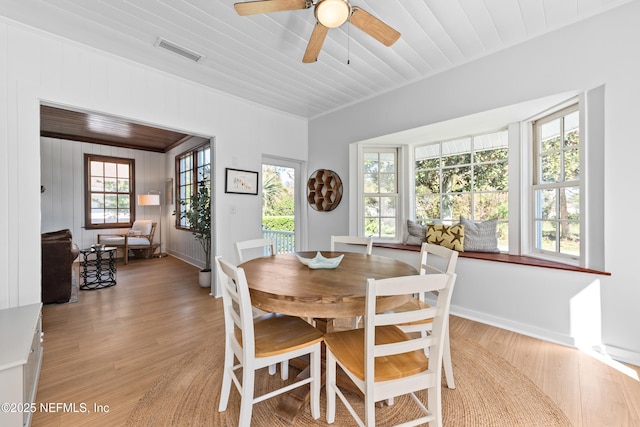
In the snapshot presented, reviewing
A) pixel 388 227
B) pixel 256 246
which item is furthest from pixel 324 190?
pixel 256 246

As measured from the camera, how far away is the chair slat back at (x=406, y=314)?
113 centimetres

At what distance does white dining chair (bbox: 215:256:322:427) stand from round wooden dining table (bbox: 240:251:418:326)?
0.11 meters

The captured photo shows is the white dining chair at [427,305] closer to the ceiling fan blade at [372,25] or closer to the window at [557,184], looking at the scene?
the window at [557,184]

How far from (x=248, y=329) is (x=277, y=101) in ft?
11.0

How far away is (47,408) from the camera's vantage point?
1.63 metres

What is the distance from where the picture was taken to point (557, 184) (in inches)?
104

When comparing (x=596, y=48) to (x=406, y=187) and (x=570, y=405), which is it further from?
(x=570, y=405)

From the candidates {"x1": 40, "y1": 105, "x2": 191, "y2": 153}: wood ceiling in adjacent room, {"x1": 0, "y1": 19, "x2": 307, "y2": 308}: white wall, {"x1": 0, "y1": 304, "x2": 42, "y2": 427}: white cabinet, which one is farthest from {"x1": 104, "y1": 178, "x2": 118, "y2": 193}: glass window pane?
{"x1": 0, "y1": 304, "x2": 42, "y2": 427}: white cabinet

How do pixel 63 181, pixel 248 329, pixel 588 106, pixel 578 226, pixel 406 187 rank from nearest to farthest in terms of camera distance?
pixel 248 329 → pixel 588 106 → pixel 578 226 → pixel 406 187 → pixel 63 181

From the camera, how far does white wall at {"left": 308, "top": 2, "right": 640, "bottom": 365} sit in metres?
2.06

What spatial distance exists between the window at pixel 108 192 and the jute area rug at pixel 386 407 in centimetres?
566

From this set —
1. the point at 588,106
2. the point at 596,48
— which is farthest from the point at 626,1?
the point at 588,106

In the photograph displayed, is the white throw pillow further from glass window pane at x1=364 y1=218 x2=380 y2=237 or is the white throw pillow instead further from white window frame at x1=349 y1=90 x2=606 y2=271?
glass window pane at x1=364 y1=218 x2=380 y2=237

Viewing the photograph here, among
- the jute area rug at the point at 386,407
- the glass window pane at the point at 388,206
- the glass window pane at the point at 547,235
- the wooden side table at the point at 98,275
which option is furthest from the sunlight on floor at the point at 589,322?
the wooden side table at the point at 98,275
